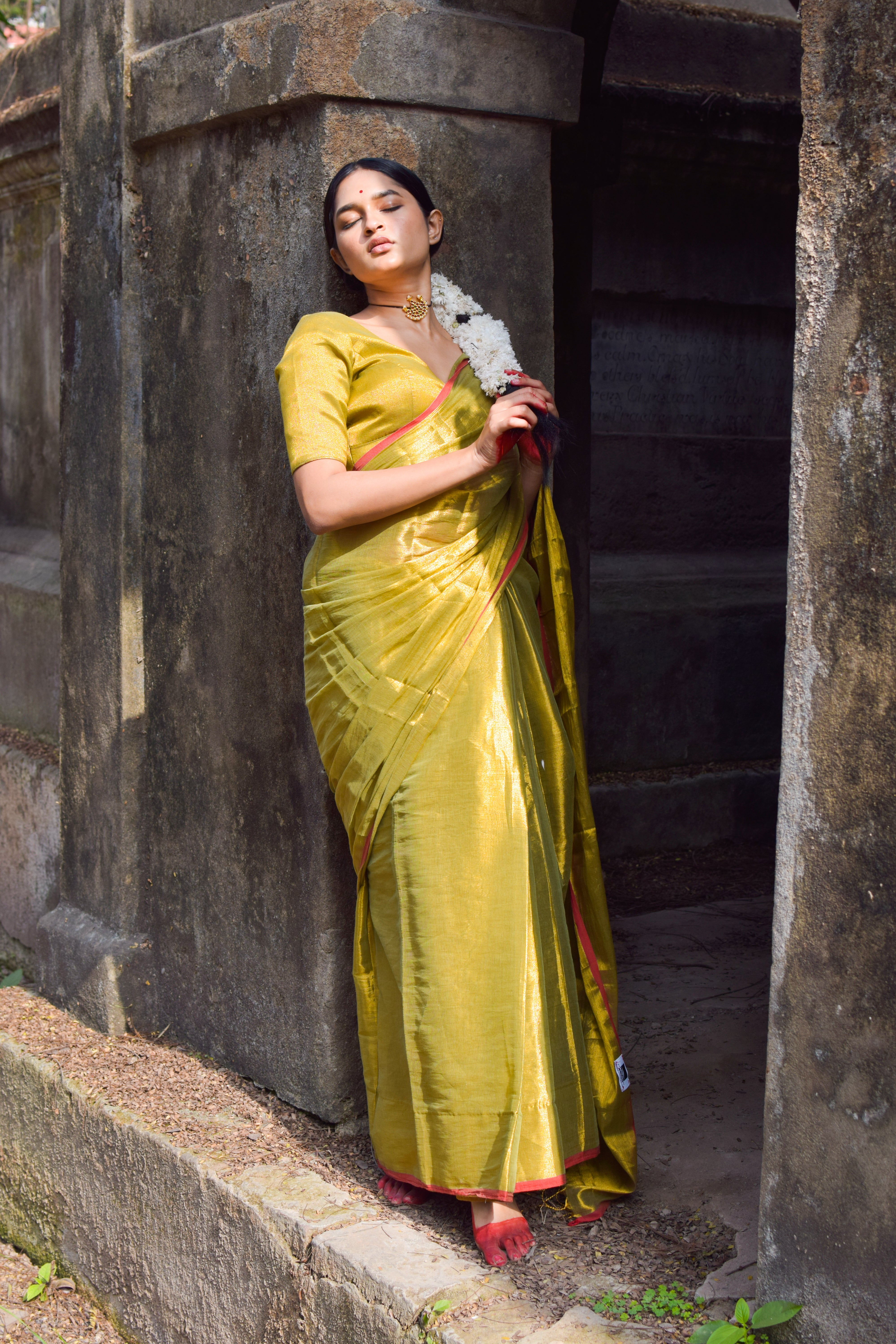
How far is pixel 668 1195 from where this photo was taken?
2.79 m

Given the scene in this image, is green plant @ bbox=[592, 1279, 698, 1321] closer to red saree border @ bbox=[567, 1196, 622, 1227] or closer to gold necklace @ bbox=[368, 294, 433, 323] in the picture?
red saree border @ bbox=[567, 1196, 622, 1227]

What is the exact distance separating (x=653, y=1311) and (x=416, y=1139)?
51 cm

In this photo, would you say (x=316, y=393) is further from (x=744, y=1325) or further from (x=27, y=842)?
(x=27, y=842)

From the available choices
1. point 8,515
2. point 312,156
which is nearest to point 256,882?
point 312,156

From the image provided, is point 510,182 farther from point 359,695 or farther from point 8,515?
point 8,515

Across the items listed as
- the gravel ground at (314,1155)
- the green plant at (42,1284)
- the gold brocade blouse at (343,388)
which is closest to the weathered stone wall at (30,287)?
the gravel ground at (314,1155)

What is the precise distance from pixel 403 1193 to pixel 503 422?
1.50 m

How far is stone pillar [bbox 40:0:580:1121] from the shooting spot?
9.75 ft

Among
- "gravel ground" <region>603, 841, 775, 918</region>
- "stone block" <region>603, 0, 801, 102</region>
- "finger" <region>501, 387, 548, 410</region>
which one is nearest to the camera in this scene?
"finger" <region>501, 387, 548, 410</region>

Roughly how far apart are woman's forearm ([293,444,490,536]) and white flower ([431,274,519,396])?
201 millimetres

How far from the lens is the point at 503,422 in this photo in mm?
2455

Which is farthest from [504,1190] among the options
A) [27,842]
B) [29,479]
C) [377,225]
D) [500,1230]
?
[29,479]

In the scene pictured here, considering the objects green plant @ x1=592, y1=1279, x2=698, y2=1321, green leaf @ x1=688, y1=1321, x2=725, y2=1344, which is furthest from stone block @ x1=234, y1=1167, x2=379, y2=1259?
green leaf @ x1=688, y1=1321, x2=725, y2=1344

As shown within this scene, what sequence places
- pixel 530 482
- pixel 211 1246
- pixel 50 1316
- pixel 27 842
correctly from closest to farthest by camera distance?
pixel 530 482 < pixel 211 1246 < pixel 50 1316 < pixel 27 842
